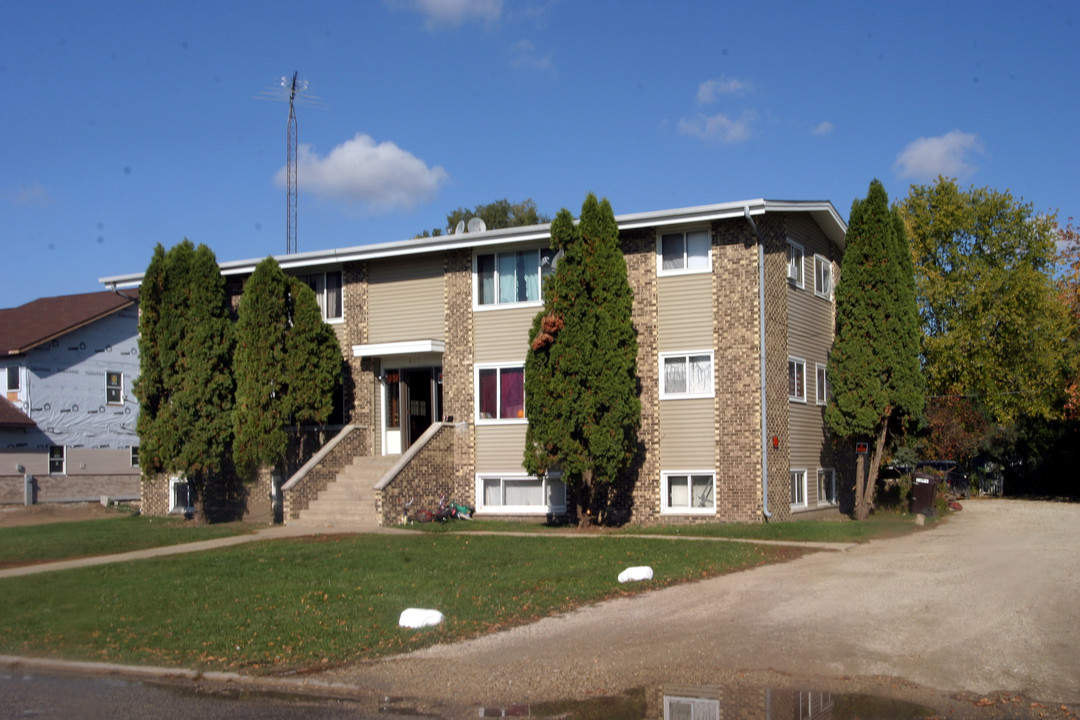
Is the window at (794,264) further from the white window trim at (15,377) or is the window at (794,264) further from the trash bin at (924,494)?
the white window trim at (15,377)

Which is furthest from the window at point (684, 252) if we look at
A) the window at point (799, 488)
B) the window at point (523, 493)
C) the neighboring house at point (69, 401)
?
the neighboring house at point (69, 401)

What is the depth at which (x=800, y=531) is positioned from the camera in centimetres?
1870

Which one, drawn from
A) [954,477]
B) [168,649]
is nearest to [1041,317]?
[954,477]

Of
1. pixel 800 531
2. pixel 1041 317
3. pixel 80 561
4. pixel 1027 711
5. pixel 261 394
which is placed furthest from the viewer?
pixel 1041 317

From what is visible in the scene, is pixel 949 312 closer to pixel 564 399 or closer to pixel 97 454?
pixel 564 399

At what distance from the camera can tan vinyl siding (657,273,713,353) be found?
21781mm

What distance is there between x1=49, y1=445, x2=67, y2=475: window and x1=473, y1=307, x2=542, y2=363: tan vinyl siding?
20391 millimetres

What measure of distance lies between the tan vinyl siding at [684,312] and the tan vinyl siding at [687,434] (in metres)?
1.26

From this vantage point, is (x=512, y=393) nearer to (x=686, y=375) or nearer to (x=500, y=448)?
(x=500, y=448)

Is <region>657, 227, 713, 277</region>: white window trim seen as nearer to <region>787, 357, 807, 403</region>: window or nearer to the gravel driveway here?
<region>787, 357, 807, 403</region>: window

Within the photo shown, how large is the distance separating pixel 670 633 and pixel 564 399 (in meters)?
10.5

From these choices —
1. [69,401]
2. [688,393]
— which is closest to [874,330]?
[688,393]

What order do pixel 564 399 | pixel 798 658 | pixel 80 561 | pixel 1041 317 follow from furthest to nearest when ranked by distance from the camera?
pixel 1041 317
pixel 564 399
pixel 80 561
pixel 798 658

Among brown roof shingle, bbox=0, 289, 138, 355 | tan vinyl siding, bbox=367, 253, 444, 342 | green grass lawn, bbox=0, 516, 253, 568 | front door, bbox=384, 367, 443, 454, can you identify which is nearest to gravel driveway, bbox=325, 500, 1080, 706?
green grass lawn, bbox=0, 516, 253, 568
